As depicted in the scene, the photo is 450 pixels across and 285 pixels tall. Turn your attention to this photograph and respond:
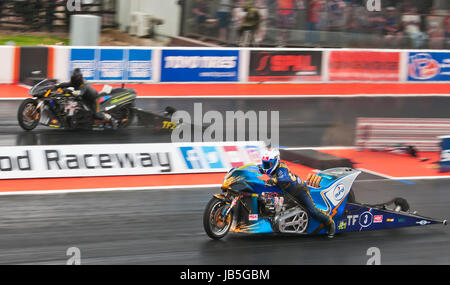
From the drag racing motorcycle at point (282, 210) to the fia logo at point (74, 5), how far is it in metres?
21.3

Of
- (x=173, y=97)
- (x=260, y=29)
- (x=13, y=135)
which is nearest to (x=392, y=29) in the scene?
(x=260, y=29)

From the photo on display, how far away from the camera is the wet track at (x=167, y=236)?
30.0 ft

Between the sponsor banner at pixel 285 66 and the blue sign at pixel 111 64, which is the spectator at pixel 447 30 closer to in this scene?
the sponsor banner at pixel 285 66

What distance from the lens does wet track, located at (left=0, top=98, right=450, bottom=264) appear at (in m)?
9.16

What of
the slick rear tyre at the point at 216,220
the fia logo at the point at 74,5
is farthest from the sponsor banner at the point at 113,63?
the slick rear tyre at the point at 216,220

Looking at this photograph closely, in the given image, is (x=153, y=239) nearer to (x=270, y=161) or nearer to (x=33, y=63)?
(x=270, y=161)

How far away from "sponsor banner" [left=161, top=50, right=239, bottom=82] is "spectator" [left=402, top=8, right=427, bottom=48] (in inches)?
309

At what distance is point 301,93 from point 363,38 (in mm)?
4825

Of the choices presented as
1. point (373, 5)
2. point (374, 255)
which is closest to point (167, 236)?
point (374, 255)

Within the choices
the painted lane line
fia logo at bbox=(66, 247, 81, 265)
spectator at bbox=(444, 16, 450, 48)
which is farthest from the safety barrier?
spectator at bbox=(444, 16, 450, 48)

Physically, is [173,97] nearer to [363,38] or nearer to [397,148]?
[397,148]

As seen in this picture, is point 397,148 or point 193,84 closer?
point 397,148
